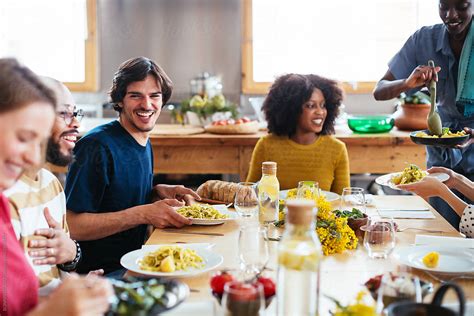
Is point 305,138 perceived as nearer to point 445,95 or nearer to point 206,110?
point 445,95

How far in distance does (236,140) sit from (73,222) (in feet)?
5.82

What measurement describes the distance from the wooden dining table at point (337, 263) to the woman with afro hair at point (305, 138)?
616 millimetres

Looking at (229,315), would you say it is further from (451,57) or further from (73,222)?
(451,57)

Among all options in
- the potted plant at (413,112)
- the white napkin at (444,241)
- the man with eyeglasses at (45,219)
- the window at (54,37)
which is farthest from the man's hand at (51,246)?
the window at (54,37)

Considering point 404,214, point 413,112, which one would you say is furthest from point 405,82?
point 413,112

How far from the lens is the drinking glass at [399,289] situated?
1.29 m

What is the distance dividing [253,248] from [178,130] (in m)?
2.61

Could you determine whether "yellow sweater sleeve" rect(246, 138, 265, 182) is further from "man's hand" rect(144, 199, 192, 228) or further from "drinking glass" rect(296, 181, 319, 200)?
"man's hand" rect(144, 199, 192, 228)

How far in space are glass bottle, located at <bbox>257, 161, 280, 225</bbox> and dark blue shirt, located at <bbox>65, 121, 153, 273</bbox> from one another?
0.51m

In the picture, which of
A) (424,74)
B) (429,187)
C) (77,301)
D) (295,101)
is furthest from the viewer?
(295,101)

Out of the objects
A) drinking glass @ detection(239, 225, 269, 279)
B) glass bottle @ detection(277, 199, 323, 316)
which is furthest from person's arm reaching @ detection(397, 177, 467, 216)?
glass bottle @ detection(277, 199, 323, 316)

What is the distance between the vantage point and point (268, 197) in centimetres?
228

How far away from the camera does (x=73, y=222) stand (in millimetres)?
2277

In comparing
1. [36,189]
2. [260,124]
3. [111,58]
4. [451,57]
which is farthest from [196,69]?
[36,189]
